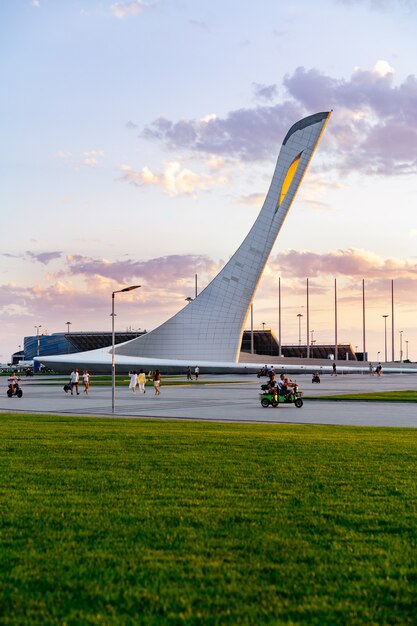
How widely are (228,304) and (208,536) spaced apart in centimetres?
5507

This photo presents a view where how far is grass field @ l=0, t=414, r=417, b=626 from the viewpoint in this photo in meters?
3.92

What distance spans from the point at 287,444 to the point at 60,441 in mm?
3782

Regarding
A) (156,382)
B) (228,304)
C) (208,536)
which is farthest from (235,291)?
(208,536)

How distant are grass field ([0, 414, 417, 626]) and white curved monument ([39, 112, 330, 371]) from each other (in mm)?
48731

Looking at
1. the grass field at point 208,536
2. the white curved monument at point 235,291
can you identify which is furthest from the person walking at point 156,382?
the white curved monument at point 235,291

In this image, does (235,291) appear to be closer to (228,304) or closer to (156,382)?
(228,304)

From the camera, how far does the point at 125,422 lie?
16.0 m

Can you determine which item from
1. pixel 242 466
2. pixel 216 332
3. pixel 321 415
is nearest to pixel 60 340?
pixel 216 332

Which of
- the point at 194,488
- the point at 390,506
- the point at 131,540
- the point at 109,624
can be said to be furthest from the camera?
the point at 194,488

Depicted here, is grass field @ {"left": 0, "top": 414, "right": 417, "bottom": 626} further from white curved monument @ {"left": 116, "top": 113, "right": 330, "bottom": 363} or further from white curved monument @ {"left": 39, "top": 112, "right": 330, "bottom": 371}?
white curved monument @ {"left": 116, "top": 113, "right": 330, "bottom": 363}

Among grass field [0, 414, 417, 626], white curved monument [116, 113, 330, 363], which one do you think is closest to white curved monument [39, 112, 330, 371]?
white curved monument [116, 113, 330, 363]

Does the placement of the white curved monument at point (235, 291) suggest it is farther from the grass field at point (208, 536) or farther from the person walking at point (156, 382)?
the grass field at point (208, 536)

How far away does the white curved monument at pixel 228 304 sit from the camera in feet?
191

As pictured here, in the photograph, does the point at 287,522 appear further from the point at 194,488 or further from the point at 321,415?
the point at 321,415
